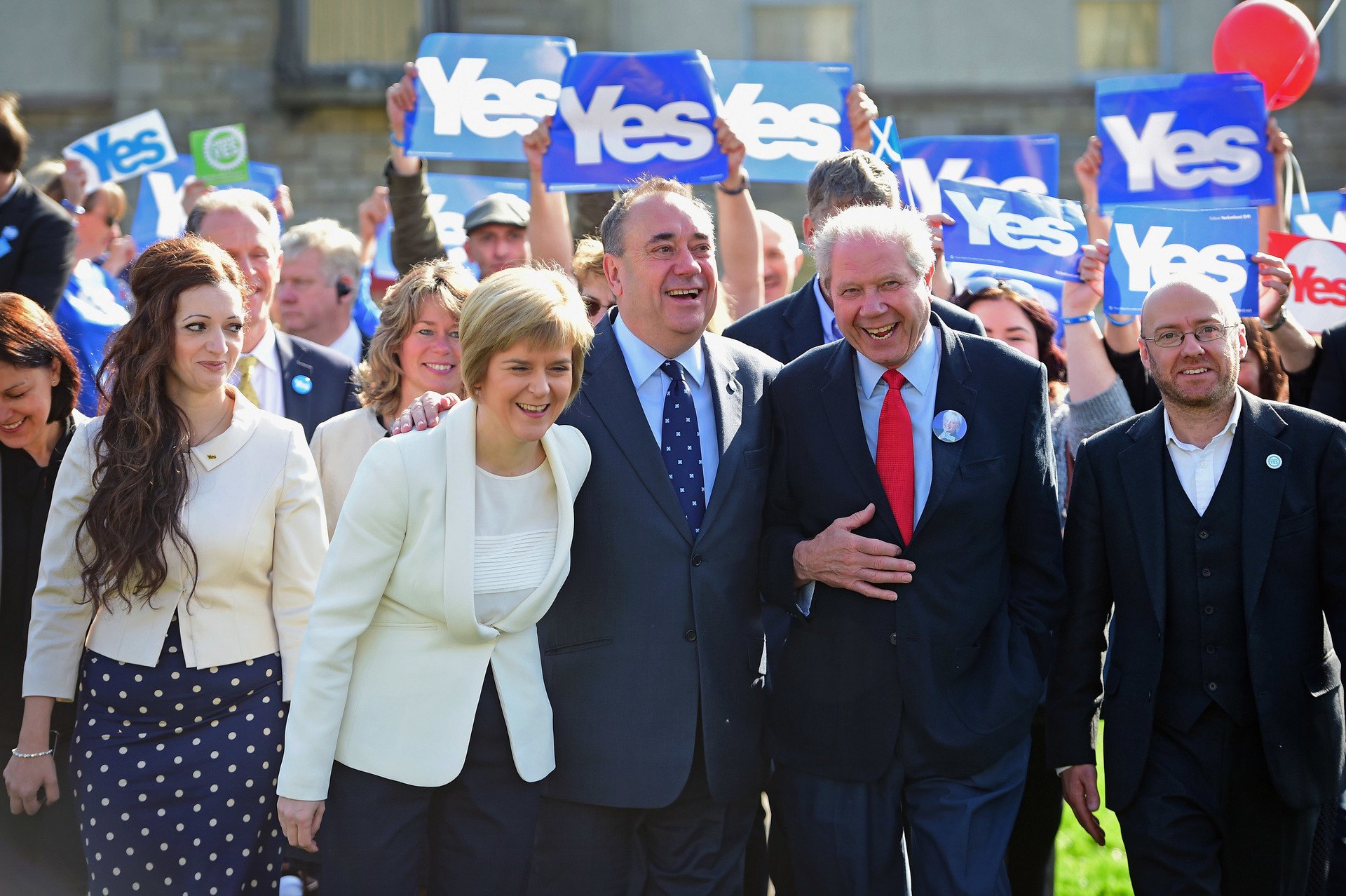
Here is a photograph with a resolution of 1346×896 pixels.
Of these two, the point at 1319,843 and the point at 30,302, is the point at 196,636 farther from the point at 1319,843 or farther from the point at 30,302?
the point at 1319,843

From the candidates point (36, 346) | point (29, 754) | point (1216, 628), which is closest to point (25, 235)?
point (36, 346)

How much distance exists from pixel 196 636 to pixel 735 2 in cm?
1195

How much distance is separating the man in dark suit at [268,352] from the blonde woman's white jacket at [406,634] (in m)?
1.52

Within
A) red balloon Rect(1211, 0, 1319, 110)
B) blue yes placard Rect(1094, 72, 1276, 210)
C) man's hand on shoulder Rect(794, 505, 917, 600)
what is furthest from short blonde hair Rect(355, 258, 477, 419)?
red balloon Rect(1211, 0, 1319, 110)

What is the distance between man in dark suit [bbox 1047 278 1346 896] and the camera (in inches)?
145

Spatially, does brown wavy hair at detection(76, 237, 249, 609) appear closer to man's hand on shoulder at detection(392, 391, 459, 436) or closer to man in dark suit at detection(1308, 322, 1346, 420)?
man's hand on shoulder at detection(392, 391, 459, 436)

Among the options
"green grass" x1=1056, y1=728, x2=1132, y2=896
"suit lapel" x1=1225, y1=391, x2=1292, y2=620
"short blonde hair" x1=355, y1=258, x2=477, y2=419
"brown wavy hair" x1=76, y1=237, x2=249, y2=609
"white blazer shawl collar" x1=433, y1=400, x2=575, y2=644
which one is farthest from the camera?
"green grass" x1=1056, y1=728, x2=1132, y2=896

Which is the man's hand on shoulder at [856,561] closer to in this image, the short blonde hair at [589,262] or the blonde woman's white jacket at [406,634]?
the blonde woman's white jacket at [406,634]

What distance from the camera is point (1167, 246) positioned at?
523 centimetres

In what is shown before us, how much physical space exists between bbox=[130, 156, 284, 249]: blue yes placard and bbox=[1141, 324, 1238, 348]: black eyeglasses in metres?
5.61

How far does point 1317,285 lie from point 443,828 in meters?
4.88

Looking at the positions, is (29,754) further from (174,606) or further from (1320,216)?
(1320,216)

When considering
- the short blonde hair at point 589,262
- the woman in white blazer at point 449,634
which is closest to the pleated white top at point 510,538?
the woman in white blazer at point 449,634

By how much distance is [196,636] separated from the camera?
363cm
